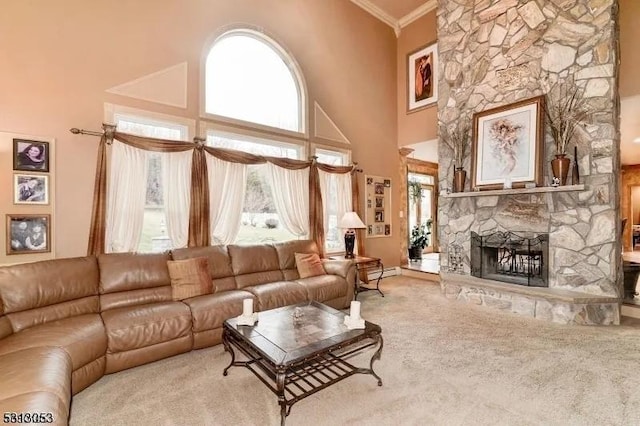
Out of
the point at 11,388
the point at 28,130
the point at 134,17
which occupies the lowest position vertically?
the point at 11,388

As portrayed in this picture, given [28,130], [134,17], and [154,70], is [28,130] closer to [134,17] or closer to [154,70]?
[154,70]

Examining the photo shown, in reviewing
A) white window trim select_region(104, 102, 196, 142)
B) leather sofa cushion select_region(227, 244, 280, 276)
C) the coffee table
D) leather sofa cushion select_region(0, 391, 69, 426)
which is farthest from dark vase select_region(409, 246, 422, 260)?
leather sofa cushion select_region(0, 391, 69, 426)

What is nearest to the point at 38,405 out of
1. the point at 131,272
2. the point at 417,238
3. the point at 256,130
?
the point at 131,272

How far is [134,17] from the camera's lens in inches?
144

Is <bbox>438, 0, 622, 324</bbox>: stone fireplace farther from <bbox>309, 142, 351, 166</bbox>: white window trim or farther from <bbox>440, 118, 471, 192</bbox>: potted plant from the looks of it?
<bbox>309, 142, 351, 166</bbox>: white window trim

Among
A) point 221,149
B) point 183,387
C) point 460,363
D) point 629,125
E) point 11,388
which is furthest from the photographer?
point 629,125

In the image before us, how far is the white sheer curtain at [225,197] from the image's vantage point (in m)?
4.07

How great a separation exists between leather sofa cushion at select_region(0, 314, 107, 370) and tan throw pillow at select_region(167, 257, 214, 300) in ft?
2.61

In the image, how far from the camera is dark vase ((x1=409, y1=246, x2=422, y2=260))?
7.83 metres

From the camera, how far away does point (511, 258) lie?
4.54 metres

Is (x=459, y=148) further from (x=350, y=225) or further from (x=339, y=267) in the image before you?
(x=339, y=267)

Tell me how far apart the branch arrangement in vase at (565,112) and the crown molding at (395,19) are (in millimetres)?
3279

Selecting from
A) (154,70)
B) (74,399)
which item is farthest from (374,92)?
(74,399)

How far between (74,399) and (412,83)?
703 cm
